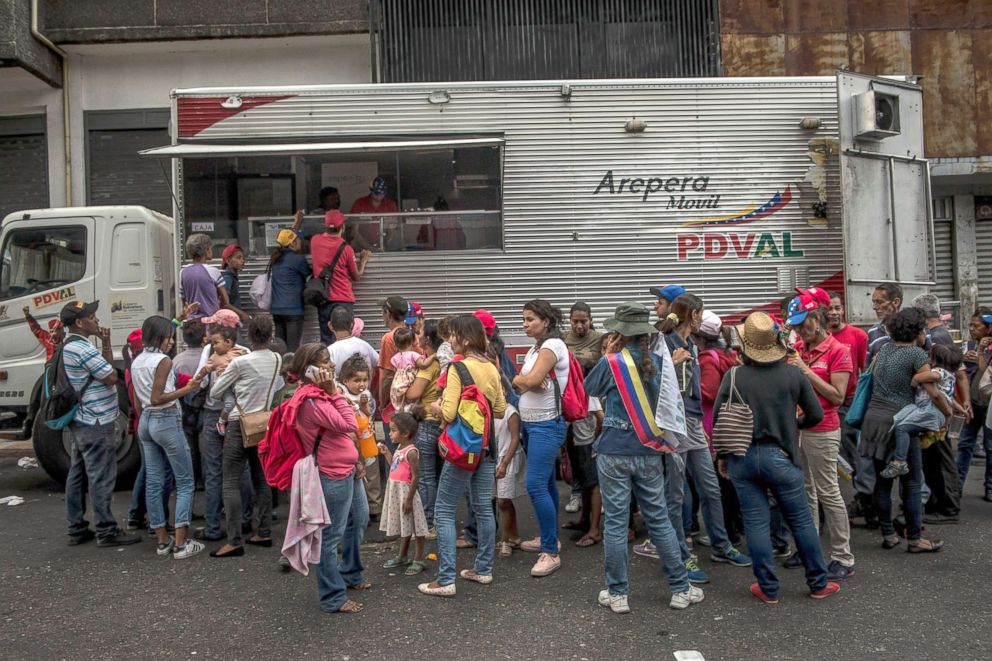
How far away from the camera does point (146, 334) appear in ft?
22.2

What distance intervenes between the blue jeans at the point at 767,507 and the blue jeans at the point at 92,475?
14.6ft

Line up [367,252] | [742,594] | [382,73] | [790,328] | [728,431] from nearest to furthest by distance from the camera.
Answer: [728,431] < [742,594] < [790,328] < [367,252] < [382,73]

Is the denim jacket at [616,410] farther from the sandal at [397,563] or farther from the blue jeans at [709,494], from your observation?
the sandal at [397,563]

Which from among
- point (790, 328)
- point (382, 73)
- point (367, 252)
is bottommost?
point (790, 328)

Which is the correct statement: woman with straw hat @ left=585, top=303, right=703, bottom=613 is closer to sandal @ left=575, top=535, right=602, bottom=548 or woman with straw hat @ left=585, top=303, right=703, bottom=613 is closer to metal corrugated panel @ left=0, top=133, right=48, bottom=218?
sandal @ left=575, top=535, right=602, bottom=548

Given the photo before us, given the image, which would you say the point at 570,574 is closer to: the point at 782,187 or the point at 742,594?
the point at 742,594

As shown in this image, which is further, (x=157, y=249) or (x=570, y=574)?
(x=157, y=249)

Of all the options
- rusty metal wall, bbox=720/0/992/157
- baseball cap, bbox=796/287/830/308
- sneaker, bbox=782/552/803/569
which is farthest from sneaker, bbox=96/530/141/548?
rusty metal wall, bbox=720/0/992/157

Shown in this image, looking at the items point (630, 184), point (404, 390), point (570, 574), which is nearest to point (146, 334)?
point (404, 390)

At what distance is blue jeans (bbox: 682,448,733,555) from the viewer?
20.2 feet

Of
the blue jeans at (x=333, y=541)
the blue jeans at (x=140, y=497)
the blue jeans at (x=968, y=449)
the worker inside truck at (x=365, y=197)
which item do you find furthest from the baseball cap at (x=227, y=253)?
the blue jeans at (x=968, y=449)

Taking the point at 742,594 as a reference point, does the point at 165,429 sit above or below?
above

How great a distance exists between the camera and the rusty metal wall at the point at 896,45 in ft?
47.4

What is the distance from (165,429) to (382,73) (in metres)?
8.89
